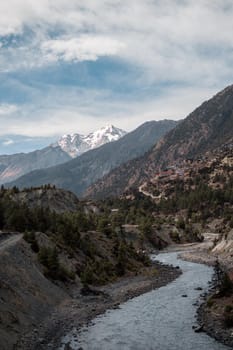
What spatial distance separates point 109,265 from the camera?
306 feet

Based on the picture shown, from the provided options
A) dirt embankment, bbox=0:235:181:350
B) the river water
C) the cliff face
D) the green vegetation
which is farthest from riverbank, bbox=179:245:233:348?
the green vegetation

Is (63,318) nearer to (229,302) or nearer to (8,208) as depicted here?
(229,302)

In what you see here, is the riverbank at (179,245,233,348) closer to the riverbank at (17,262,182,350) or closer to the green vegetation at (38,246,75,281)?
the riverbank at (17,262,182,350)

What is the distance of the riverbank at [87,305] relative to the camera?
144 ft

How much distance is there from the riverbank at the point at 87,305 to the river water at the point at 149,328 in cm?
151

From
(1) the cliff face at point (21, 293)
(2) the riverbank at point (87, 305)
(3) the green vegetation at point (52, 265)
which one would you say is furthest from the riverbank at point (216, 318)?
(3) the green vegetation at point (52, 265)

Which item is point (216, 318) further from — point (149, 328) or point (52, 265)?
point (52, 265)

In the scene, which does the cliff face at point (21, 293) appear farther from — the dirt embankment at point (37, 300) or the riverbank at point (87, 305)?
the riverbank at point (87, 305)

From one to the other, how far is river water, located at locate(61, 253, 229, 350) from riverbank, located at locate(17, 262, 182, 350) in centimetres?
151

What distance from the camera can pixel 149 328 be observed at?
49.4 metres

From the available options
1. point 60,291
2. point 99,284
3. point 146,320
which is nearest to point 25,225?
point 99,284

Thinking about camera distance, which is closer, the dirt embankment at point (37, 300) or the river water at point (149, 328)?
the river water at point (149, 328)

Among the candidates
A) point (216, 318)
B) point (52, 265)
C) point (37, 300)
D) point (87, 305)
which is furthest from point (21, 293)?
point (216, 318)

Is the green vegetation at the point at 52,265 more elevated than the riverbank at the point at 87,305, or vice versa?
the green vegetation at the point at 52,265
